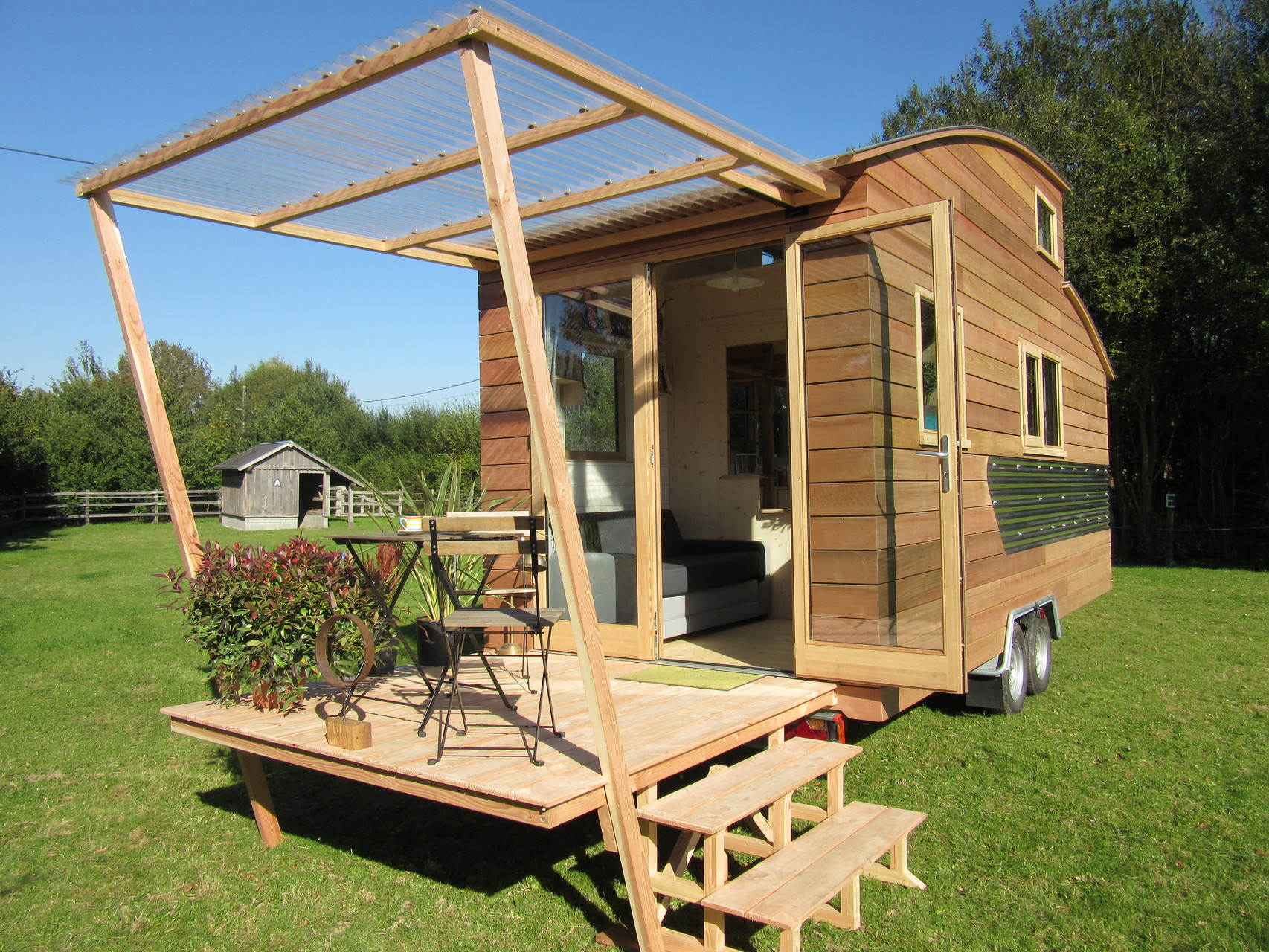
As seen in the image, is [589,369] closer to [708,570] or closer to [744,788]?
[708,570]

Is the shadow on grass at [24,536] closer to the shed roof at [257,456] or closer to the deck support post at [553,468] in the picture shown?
the shed roof at [257,456]

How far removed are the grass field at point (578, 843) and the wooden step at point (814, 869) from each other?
9.6 inches

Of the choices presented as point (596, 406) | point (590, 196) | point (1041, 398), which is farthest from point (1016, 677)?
point (590, 196)

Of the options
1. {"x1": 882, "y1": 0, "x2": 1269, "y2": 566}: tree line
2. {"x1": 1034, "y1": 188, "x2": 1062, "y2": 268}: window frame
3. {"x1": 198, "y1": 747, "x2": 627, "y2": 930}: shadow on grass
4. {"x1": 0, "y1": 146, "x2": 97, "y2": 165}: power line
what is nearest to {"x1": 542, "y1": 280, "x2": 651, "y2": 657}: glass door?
{"x1": 198, "y1": 747, "x2": 627, "y2": 930}: shadow on grass

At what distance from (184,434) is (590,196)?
28446mm

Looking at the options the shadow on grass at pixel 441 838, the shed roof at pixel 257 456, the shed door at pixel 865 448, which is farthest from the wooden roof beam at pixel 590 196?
the shed roof at pixel 257 456

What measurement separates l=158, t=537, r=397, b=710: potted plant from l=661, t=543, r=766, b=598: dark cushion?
1.87m

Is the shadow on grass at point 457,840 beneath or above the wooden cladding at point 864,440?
beneath

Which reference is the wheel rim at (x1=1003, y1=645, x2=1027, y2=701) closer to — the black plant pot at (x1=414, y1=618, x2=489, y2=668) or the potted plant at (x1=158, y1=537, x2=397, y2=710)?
the black plant pot at (x1=414, y1=618, x2=489, y2=668)

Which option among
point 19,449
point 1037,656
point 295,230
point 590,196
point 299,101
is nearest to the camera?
point 299,101

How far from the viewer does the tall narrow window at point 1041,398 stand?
5.95 meters

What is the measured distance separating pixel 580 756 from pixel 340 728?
0.84 meters

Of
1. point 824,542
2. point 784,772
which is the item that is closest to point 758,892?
point 784,772

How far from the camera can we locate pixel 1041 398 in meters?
6.45
